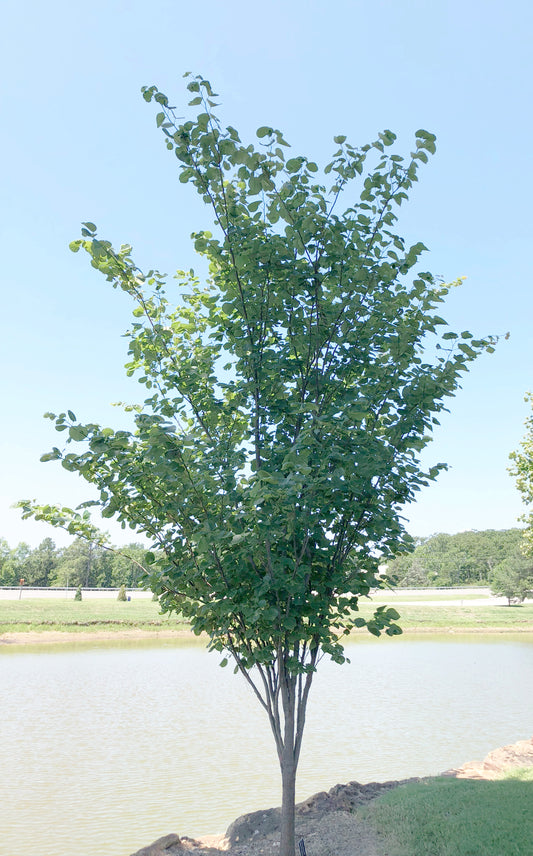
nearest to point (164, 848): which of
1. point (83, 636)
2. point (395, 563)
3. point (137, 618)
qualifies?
point (83, 636)

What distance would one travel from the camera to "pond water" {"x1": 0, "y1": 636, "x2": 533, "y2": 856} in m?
7.77

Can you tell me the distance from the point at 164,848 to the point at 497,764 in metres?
4.67

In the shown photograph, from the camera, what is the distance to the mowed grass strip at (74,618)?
90.6ft

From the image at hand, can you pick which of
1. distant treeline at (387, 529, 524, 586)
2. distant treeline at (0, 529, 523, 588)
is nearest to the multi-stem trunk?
distant treeline at (0, 529, 523, 588)

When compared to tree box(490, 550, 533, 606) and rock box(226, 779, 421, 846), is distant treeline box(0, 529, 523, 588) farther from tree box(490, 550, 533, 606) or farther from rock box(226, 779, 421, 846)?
rock box(226, 779, 421, 846)

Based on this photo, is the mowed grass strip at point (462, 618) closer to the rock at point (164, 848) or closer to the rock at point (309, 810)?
the rock at point (309, 810)

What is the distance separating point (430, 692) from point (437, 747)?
598 centimetres

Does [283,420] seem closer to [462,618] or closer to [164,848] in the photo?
[164,848]

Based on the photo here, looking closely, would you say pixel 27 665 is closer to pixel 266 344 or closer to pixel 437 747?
pixel 437 747

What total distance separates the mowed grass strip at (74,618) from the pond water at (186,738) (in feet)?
19.0

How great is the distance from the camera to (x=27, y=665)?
66.8 ft

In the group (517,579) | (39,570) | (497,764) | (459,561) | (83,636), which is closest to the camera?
(497,764)

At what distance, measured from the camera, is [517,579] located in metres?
47.2

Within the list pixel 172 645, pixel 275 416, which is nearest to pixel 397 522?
pixel 275 416
